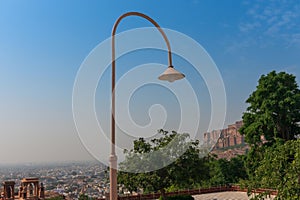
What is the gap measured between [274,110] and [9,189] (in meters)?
11.4

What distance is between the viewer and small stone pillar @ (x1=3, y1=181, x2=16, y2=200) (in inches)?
357

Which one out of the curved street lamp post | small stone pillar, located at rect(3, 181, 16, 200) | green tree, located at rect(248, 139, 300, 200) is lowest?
small stone pillar, located at rect(3, 181, 16, 200)

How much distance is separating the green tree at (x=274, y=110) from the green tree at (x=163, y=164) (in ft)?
15.4

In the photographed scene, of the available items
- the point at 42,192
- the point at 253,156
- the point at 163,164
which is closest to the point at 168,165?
the point at 163,164

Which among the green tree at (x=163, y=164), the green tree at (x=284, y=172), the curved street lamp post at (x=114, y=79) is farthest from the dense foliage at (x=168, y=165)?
the curved street lamp post at (x=114, y=79)

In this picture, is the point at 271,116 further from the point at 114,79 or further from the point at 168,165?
the point at 114,79

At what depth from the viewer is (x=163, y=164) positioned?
9.84 m

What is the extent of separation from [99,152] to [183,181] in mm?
7835

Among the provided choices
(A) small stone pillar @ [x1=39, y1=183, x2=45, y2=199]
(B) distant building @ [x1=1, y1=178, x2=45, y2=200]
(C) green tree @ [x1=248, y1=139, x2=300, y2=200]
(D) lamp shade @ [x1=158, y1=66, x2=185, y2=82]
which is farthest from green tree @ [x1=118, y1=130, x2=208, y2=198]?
(D) lamp shade @ [x1=158, y1=66, x2=185, y2=82]

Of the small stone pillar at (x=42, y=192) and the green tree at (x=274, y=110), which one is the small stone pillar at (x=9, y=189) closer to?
the small stone pillar at (x=42, y=192)

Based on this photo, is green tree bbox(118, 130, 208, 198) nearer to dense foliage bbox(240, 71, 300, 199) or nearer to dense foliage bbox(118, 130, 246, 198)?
dense foliage bbox(118, 130, 246, 198)

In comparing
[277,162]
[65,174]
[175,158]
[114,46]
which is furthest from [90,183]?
[114,46]

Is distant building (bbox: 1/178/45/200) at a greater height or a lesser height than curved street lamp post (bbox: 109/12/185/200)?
lesser

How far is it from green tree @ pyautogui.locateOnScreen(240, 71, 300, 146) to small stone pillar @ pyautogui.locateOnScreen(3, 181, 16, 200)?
10632 millimetres
